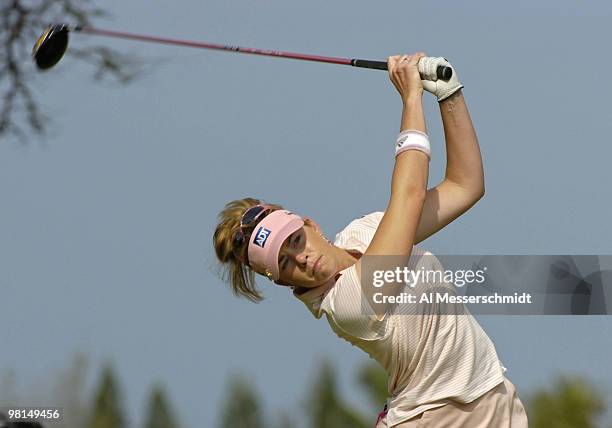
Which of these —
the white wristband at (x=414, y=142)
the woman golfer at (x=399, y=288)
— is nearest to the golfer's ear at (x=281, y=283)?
the woman golfer at (x=399, y=288)

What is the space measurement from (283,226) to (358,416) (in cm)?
301

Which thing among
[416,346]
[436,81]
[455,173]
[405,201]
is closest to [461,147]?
[455,173]

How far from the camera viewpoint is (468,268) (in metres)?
3.40

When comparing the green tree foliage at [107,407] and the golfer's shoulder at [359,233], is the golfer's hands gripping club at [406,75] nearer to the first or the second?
the golfer's shoulder at [359,233]

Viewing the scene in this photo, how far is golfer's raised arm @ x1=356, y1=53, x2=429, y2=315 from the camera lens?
268cm

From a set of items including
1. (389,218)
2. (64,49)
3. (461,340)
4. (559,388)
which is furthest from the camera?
(559,388)

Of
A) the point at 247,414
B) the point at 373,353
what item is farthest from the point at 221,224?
the point at 247,414

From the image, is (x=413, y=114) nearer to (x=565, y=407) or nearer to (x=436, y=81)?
(x=436, y=81)

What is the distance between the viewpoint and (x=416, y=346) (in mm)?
2846

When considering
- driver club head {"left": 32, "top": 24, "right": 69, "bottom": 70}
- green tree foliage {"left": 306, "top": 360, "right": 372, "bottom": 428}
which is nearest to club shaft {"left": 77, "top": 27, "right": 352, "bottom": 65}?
driver club head {"left": 32, "top": 24, "right": 69, "bottom": 70}

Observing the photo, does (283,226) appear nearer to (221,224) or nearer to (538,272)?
(221,224)

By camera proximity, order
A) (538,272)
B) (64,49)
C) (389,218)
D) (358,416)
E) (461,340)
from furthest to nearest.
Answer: (358,416) < (64,49) < (538,272) < (461,340) < (389,218)

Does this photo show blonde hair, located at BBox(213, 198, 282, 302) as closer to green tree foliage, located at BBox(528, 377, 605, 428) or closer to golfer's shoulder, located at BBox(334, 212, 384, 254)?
golfer's shoulder, located at BBox(334, 212, 384, 254)

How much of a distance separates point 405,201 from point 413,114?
0.29 metres
